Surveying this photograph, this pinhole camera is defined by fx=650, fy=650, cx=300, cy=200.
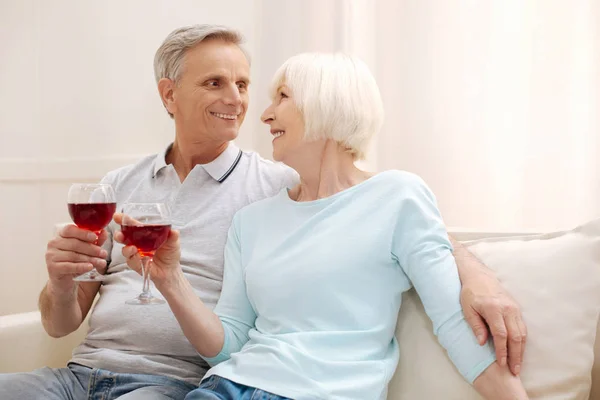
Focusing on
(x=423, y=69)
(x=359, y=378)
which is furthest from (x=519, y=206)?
(x=359, y=378)

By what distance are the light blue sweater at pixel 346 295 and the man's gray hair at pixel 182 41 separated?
65 centimetres

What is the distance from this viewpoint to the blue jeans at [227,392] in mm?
1318

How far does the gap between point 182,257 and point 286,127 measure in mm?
447

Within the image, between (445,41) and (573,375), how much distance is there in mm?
1168

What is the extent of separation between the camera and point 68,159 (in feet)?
10.2

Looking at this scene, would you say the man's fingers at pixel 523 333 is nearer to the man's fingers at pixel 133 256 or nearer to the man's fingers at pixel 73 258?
the man's fingers at pixel 133 256

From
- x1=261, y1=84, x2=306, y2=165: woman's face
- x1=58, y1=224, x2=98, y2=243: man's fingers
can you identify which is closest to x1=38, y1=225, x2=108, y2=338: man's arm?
x1=58, y1=224, x2=98, y2=243: man's fingers

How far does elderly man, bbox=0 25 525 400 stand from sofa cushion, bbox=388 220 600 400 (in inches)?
2.1

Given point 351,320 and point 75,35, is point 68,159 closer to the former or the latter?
point 75,35

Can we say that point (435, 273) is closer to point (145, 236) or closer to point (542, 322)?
point (542, 322)

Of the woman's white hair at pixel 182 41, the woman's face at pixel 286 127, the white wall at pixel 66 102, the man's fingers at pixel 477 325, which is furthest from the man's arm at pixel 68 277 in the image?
the white wall at pixel 66 102

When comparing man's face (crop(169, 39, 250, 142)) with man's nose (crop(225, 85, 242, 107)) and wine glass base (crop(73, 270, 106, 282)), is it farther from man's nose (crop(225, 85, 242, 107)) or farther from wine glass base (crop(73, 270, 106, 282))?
wine glass base (crop(73, 270, 106, 282))

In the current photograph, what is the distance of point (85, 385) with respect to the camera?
5.28ft

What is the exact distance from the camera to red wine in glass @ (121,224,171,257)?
1211 mm
